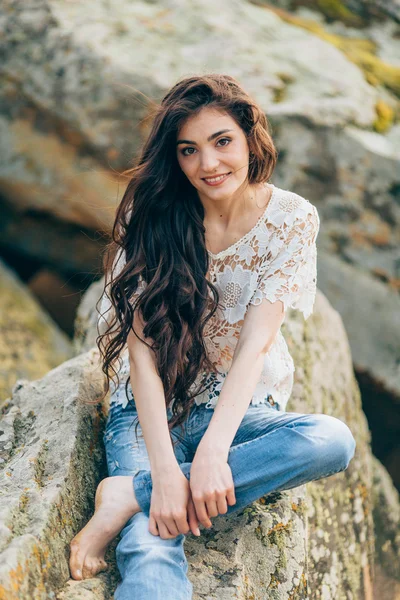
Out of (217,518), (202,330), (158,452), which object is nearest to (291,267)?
(202,330)

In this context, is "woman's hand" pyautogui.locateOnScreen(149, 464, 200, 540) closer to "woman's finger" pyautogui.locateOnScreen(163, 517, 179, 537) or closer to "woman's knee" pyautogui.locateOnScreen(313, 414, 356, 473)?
"woman's finger" pyautogui.locateOnScreen(163, 517, 179, 537)

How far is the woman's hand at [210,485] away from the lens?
94.7 inches

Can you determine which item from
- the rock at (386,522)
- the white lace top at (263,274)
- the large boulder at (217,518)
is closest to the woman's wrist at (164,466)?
the large boulder at (217,518)

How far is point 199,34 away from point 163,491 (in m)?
4.14

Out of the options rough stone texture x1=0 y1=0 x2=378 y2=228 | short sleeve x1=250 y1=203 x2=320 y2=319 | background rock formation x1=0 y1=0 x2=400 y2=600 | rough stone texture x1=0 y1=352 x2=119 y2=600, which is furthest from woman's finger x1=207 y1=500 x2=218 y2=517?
rough stone texture x1=0 y1=0 x2=378 y2=228

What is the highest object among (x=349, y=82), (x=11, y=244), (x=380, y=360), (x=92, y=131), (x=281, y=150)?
(x=349, y=82)

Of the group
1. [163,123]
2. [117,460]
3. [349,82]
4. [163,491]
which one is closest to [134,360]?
[117,460]

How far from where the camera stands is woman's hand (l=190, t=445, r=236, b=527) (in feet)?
7.89

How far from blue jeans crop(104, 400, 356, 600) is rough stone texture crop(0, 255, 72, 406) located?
2527 mm

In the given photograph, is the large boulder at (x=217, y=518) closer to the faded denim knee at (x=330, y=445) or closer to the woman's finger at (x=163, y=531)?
the woman's finger at (x=163, y=531)

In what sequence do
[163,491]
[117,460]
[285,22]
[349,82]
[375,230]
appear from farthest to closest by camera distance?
[285,22]
[349,82]
[375,230]
[117,460]
[163,491]

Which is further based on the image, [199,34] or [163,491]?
[199,34]

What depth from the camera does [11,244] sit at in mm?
6203

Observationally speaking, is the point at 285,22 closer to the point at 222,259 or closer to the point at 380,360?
the point at 380,360
